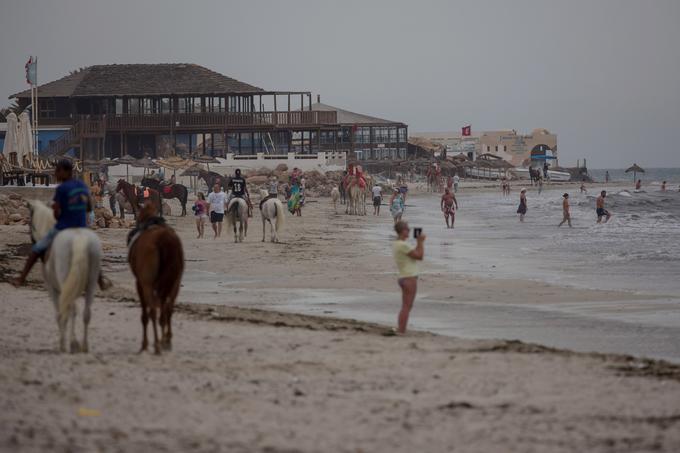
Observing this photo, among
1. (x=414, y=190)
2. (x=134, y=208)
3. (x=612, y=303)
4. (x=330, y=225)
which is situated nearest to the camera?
(x=612, y=303)

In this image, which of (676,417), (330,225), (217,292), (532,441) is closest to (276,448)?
(532,441)

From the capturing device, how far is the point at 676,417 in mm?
7617

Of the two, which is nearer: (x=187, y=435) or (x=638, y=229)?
(x=187, y=435)

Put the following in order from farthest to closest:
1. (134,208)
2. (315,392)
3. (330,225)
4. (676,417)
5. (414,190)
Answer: (414,190)
(330,225)
(134,208)
(315,392)
(676,417)

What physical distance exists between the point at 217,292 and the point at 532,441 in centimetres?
1055

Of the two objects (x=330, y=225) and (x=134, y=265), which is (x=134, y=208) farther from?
(x=134, y=265)

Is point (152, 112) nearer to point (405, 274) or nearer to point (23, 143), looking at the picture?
point (23, 143)

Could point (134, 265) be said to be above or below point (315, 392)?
above

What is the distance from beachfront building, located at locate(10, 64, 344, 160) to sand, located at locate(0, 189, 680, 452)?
51148mm

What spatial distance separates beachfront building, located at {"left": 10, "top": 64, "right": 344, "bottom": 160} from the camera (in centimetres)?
6444

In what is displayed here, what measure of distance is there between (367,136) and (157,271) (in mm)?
80028

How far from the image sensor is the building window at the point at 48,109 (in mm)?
67750

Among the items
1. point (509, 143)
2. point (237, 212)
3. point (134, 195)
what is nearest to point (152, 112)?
point (134, 195)

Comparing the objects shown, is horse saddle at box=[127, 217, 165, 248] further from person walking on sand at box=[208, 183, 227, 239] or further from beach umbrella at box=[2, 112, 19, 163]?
beach umbrella at box=[2, 112, 19, 163]
